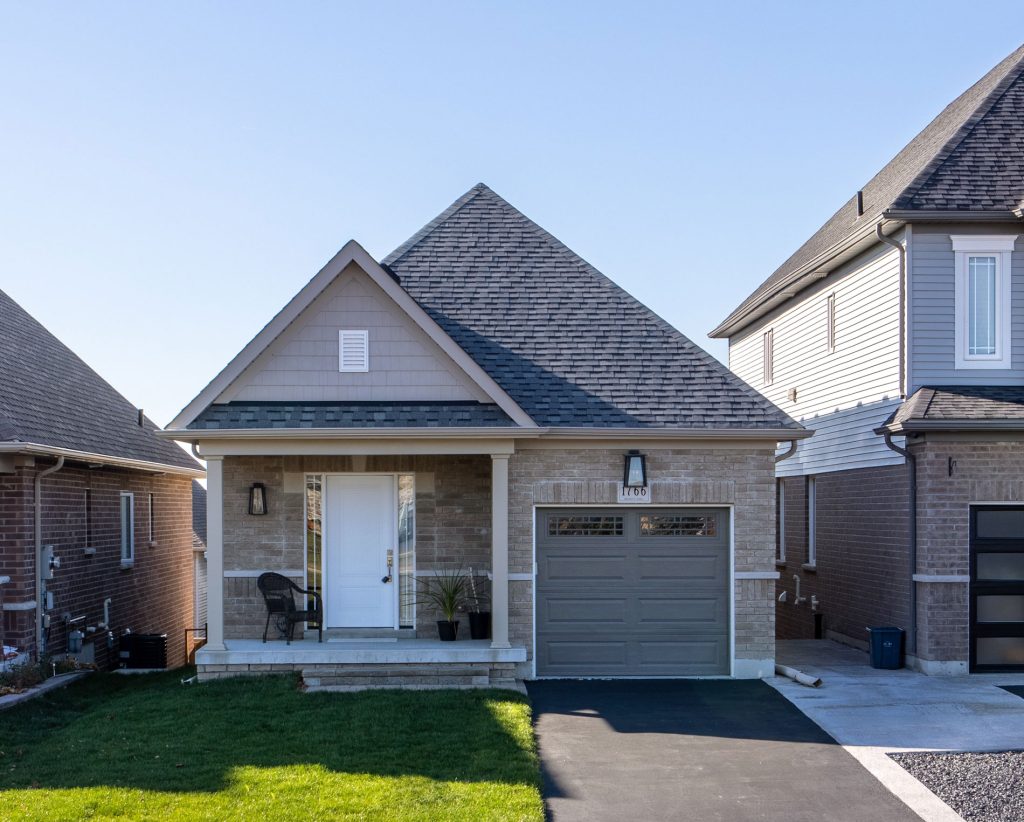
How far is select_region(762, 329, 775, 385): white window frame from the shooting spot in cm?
2123

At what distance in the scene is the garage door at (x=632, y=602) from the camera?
1336 cm

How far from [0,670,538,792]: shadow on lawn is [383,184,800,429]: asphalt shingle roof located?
407 cm

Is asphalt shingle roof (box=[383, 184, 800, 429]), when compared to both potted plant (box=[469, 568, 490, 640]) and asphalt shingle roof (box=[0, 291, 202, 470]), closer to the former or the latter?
potted plant (box=[469, 568, 490, 640])

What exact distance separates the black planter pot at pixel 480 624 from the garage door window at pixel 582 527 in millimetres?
1362

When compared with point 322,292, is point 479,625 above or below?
below

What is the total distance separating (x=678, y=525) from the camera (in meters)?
13.5

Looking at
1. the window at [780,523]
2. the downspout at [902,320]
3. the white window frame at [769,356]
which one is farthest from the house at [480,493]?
the white window frame at [769,356]

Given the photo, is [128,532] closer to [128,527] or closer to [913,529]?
[128,527]

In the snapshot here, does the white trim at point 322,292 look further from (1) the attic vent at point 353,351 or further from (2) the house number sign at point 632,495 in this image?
(2) the house number sign at point 632,495

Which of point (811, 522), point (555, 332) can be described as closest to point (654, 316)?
point (555, 332)

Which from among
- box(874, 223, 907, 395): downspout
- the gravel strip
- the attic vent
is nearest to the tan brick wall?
box(874, 223, 907, 395): downspout

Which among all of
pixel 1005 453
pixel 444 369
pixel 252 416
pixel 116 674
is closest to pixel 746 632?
pixel 1005 453

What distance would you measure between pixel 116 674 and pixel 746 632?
8.67 meters

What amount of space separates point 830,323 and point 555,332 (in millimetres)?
5547
